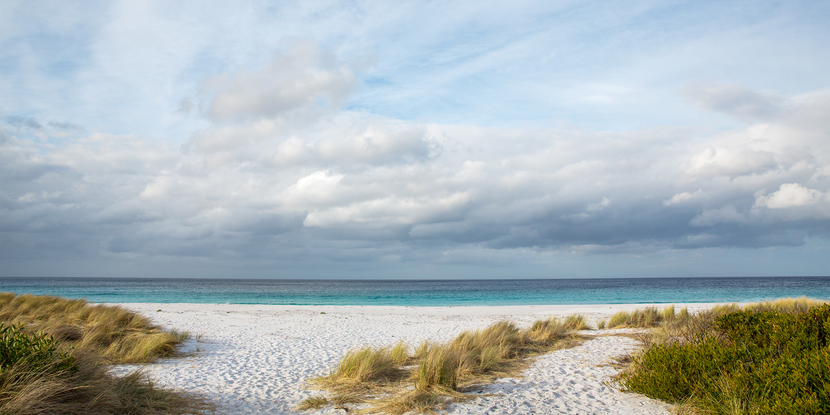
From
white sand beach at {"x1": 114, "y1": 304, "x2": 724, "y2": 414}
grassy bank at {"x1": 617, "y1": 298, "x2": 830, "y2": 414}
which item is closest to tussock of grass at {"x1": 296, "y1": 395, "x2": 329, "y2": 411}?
white sand beach at {"x1": 114, "y1": 304, "x2": 724, "y2": 414}

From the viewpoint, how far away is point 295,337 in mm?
12898

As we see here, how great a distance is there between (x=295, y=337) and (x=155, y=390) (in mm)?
7440

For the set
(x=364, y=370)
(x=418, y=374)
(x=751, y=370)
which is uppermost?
(x=751, y=370)

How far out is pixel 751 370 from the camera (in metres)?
5.34

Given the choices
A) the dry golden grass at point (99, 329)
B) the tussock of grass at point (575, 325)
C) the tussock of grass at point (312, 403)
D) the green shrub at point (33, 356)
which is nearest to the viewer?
the green shrub at point (33, 356)

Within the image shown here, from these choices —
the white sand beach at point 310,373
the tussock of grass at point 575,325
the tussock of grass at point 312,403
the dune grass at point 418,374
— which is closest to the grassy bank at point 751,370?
the white sand beach at point 310,373

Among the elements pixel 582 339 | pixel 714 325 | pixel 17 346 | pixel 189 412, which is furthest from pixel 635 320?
pixel 17 346

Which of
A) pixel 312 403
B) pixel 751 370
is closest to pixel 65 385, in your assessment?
pixel 312 403

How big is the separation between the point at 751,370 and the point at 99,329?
39.8 feet

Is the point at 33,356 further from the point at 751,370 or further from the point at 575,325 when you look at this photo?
the point at 575,325

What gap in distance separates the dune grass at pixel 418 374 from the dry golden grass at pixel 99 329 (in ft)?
13.1

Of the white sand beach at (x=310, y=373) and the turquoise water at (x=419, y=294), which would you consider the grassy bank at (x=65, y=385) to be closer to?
the white sand beach at (x=310, y=373)

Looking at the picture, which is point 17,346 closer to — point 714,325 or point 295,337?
point 295,337

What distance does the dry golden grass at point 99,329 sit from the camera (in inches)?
336
